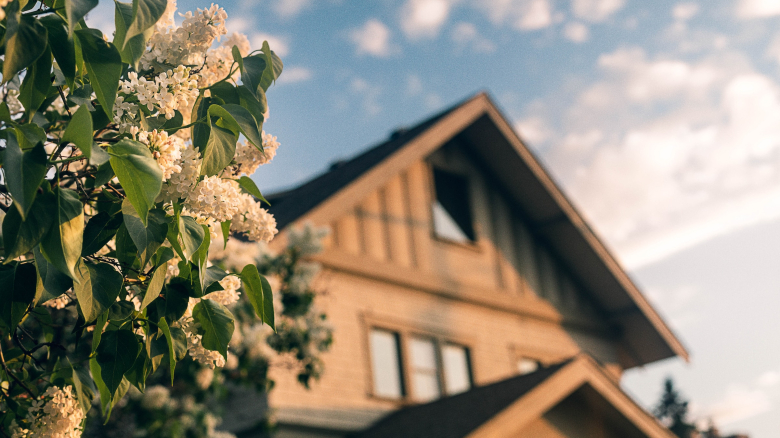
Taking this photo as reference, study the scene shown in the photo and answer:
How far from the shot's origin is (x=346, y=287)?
520 inches

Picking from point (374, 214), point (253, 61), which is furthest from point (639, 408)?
point (253, 61)

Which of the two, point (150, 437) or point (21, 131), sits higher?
point (150, 437)

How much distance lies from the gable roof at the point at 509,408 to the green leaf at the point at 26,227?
27.4 ft

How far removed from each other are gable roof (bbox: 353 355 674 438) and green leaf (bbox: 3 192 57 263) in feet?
27.4

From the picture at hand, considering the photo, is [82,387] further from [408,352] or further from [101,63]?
[408,352]

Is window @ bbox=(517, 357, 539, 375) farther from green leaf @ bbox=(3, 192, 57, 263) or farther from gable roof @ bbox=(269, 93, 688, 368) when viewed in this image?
green leaf @ bbox=(3, 192, 57, 263)

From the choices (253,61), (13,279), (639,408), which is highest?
(639,408)

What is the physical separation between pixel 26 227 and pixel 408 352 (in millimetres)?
11647

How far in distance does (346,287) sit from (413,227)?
220 centimetres

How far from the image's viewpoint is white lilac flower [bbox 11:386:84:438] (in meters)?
3.39

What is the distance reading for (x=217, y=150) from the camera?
290cm

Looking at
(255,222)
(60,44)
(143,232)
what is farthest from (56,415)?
(60,44)

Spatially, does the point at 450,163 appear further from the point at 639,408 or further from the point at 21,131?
the point at 21,131

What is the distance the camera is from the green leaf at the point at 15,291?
2727mm
